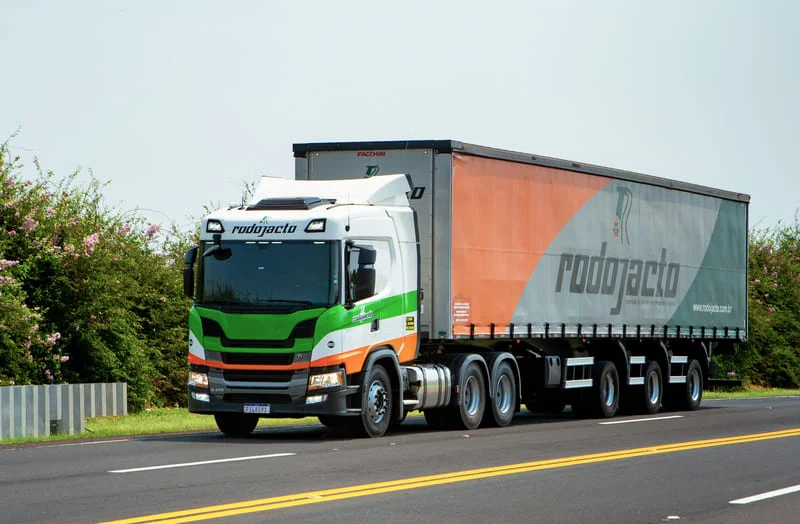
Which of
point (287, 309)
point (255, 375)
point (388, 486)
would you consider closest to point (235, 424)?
point (255, 375)

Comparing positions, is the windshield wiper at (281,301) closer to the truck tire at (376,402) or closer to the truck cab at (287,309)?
the truck cab at (287,309)

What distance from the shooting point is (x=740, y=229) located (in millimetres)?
31297

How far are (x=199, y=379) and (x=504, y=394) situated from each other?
19.4 ft

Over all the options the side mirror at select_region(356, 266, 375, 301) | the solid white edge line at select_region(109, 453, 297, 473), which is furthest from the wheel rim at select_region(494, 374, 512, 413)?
the solid white edge line at select_region(109, 453, 297, 473)

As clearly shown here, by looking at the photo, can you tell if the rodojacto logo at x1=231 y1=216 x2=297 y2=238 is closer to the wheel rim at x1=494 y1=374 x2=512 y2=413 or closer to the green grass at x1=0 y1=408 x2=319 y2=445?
the green grass at x1=0 y1=408 x2=319 y2=445

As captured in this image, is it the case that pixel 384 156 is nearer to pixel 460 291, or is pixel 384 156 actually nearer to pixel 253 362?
pixel 460 291

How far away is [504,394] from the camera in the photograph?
22766 millimetres

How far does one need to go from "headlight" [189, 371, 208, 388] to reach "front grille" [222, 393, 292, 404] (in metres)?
0.37

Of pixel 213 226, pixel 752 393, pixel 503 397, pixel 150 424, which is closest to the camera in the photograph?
pixel 213 226

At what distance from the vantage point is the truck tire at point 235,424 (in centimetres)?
1964

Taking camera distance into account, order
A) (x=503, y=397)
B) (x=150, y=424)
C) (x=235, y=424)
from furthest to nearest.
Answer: (x=150, y=424) < (x=503, y=397) < (x=235, y=424)

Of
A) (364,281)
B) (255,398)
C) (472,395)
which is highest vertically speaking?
(364,281)

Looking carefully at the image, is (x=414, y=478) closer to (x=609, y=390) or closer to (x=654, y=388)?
(x=609, y=390)

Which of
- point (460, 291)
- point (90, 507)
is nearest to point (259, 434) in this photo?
point (460, 291)
